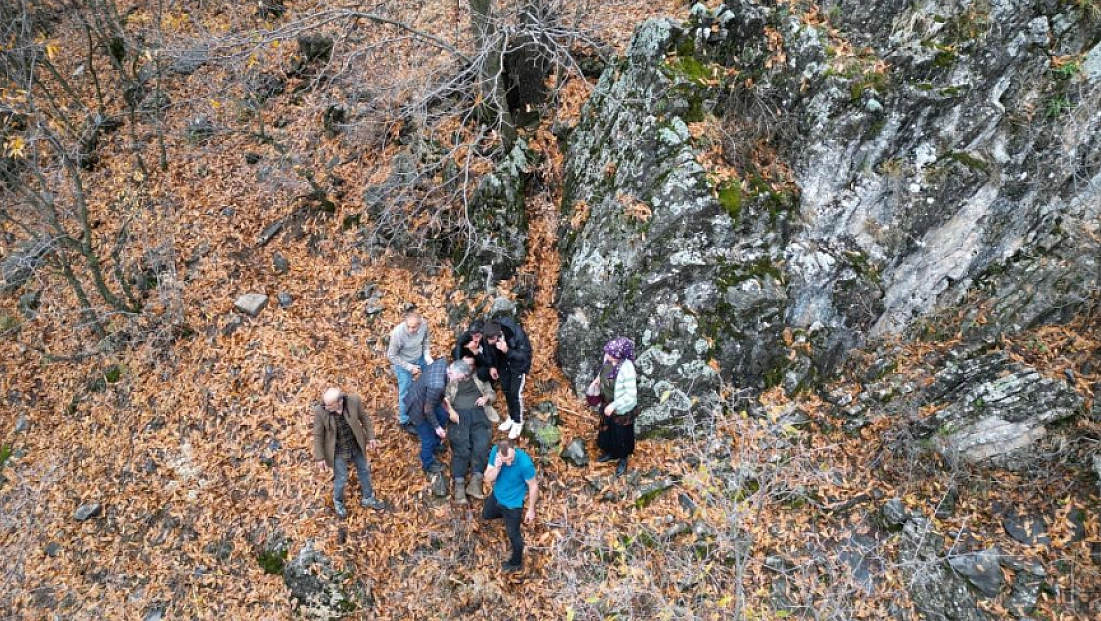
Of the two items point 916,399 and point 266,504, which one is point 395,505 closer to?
point 266,504

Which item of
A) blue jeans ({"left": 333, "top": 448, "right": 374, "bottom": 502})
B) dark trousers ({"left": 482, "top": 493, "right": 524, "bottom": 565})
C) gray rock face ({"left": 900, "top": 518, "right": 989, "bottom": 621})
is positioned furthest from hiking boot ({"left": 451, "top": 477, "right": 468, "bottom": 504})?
gray rock face ({"left": 900, "top": 518, "right": 989, "bottom": 621})

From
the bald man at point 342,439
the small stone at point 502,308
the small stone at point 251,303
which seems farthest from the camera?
the small stone at point 251,303

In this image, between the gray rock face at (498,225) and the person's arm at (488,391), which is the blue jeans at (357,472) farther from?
the gray rock face at (498,225)

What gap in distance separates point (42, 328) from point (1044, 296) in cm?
1481

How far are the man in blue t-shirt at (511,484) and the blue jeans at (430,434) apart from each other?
3.61ft

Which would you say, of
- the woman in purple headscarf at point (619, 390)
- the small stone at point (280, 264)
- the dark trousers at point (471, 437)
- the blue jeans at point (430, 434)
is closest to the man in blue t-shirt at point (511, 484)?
the dark trousers at point (471, 437)

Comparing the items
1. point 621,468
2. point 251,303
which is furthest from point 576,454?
point 251,303

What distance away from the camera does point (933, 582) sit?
577cm

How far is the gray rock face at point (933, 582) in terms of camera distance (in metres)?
5.61

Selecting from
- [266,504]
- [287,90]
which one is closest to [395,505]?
[266,504]

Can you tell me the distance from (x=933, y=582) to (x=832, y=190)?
453cm

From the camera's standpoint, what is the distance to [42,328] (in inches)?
387

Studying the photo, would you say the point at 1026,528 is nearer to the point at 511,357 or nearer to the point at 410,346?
the point at 511,357

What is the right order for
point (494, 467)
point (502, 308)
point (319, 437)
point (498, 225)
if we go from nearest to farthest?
1. point (494, 467)
2. point (319, 437)
3. point (502, 308)
4. point (498, 225)
